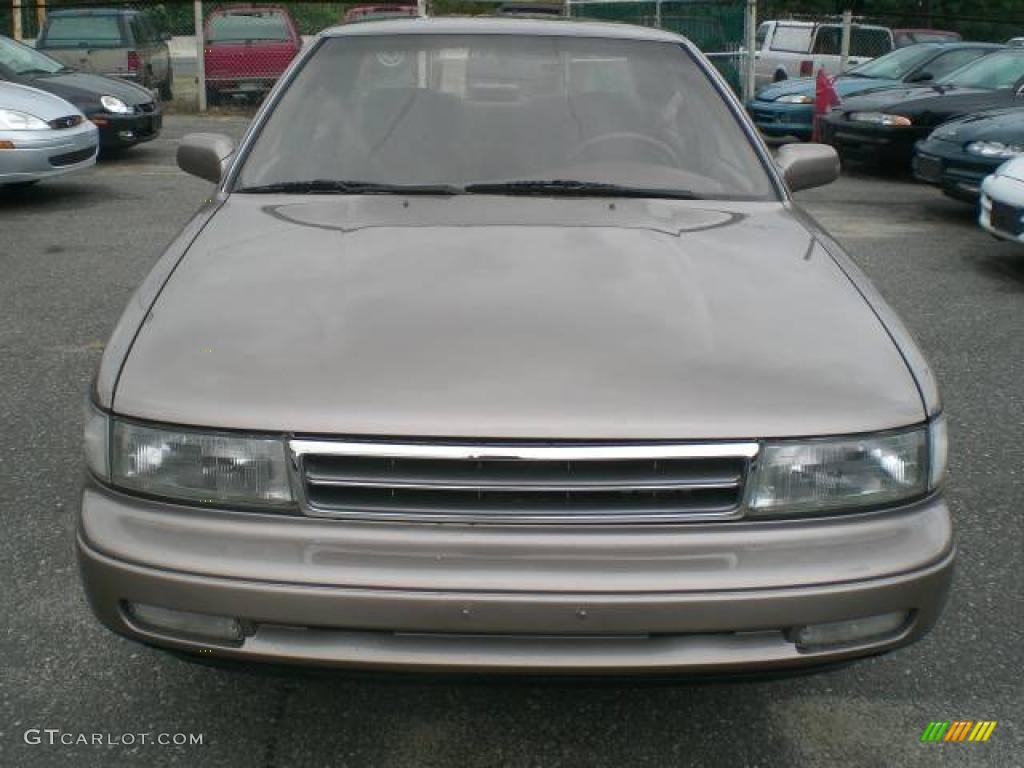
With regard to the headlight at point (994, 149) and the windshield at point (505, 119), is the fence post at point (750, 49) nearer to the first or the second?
the headlight at point (994, 149)

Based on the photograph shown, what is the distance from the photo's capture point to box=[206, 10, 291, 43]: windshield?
60.6ft

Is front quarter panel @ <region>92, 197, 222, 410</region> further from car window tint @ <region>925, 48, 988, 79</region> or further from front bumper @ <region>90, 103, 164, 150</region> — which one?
car window tint @ <region>925, 48, 988, 79</region>

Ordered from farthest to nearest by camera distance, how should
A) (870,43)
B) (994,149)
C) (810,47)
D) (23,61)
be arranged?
(870,43) < (810,47) < (23,61) < (994,149)

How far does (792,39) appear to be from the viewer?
21.7 meters

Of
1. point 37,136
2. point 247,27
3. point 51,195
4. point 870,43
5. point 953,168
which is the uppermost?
point 247,27

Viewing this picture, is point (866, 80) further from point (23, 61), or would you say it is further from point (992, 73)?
point (23, 61)

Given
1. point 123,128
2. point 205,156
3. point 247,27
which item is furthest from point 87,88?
point 205,156

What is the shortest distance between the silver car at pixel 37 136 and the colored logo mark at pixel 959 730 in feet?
28.3

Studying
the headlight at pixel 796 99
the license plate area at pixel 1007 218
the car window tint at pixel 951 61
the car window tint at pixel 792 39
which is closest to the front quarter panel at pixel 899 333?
the license plate area at pixel 1007 218

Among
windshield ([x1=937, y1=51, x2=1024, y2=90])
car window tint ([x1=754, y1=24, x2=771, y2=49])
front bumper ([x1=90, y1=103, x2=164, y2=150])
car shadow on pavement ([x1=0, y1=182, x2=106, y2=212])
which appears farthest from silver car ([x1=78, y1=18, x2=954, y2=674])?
car window tint ([x1=754, y1=24, x2=771, y2=49])

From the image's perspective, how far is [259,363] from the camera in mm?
2346

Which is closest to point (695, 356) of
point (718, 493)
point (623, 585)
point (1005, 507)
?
point (718, 493)

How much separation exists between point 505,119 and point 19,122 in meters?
7.14

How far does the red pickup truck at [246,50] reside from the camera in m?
18.3
